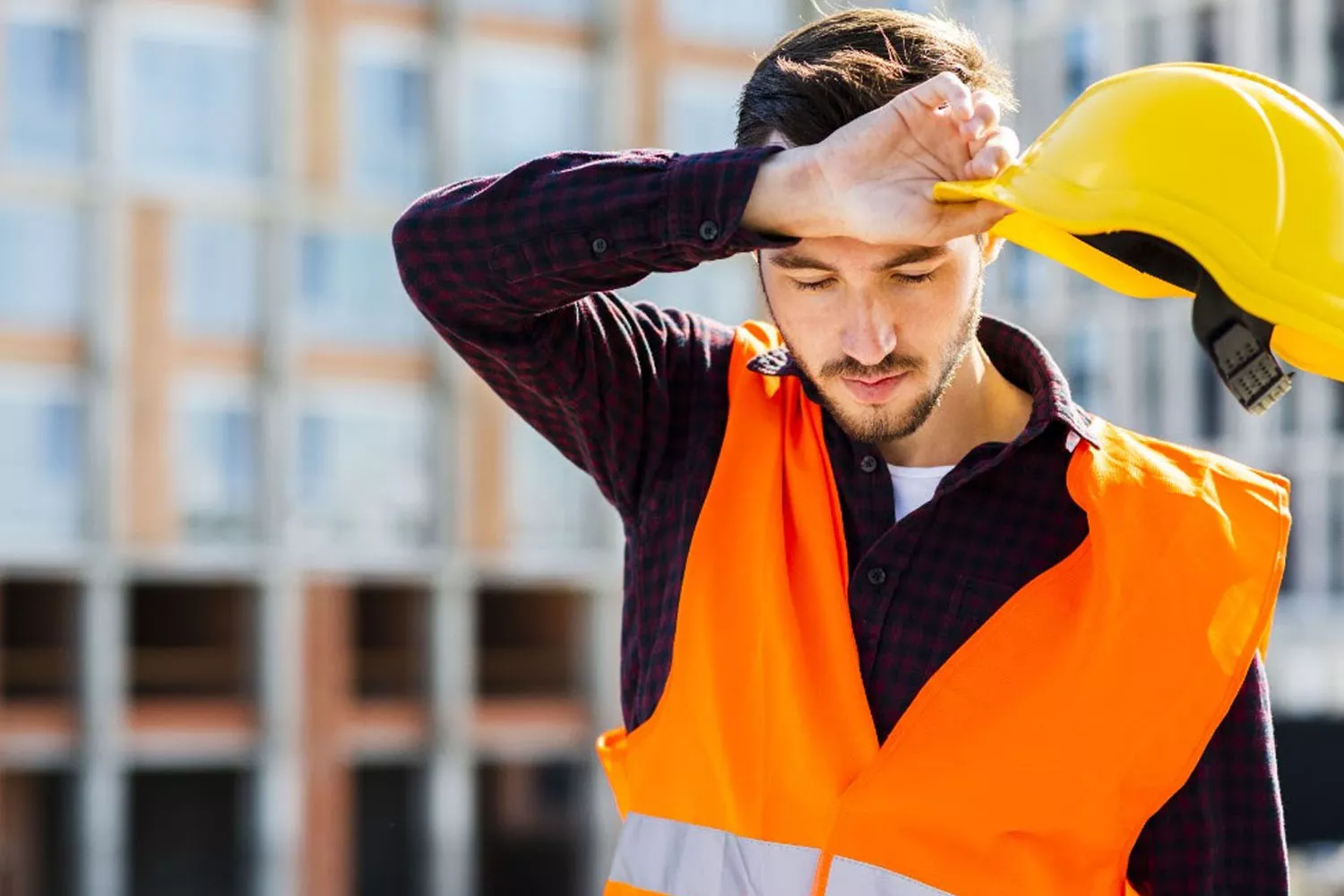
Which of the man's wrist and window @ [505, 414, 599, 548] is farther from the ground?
the man's wrist

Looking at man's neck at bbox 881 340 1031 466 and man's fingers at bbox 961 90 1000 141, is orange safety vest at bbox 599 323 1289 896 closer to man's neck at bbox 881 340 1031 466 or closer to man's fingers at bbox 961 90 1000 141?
man's neck at bbox 881 340 1031 466

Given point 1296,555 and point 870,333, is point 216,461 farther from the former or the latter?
point 870,333

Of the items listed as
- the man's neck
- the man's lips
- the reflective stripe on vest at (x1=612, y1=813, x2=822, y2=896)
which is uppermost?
the man's lips

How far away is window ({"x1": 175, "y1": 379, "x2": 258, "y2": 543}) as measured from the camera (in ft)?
70.5

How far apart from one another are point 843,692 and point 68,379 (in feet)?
65.3

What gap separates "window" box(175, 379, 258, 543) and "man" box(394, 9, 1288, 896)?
64.3 ft

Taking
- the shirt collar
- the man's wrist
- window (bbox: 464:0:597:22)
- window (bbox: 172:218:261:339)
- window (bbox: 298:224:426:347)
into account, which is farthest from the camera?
window (bbox: 464:0:597:22)

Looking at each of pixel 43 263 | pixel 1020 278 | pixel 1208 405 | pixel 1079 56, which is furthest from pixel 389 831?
pixel 1079 56

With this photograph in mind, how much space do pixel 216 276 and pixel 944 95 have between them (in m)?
20.5

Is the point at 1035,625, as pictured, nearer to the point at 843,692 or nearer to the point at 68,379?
the point at 843,692

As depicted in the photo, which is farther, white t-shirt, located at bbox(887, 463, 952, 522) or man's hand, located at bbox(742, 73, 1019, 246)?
white t-shirt, located at bbox(887, 463, 952, 522)

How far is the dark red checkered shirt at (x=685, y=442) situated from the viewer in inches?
91.4

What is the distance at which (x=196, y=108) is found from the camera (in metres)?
21.9

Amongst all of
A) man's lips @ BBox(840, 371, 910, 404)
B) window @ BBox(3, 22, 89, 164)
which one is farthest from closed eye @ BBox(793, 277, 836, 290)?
window @ BBox(3, 22, 89, 164)
